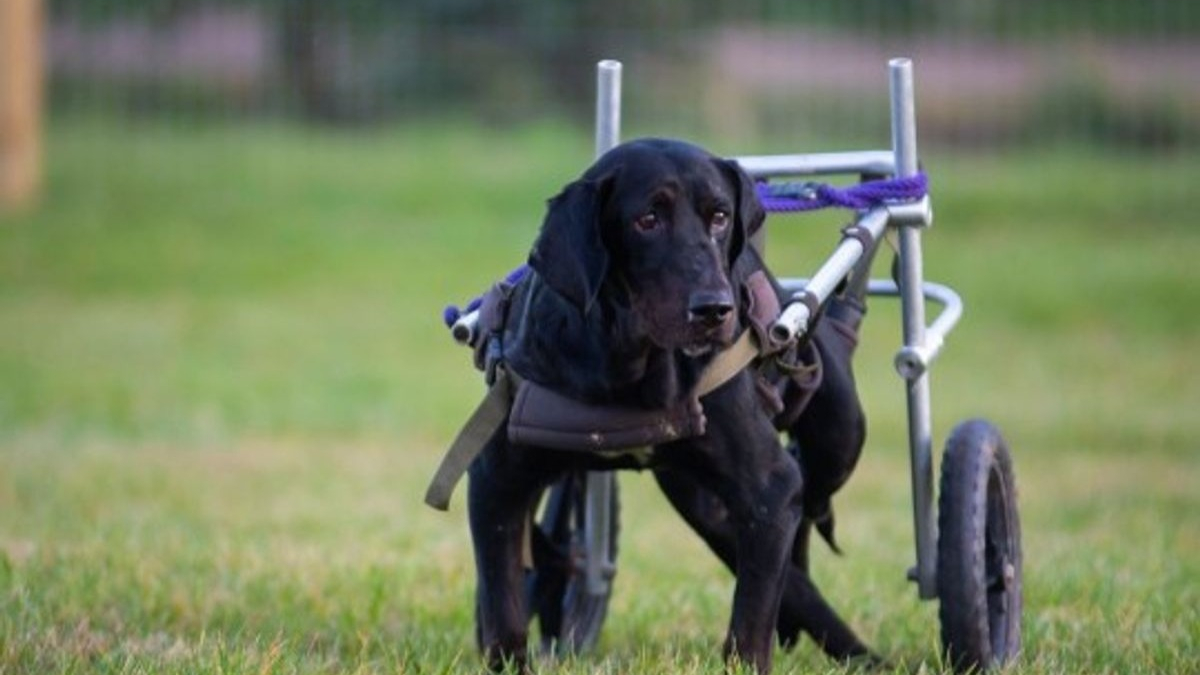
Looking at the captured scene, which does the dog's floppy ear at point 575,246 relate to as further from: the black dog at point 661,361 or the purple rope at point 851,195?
the purple rope at point 851,195

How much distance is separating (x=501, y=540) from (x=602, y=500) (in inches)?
40.5

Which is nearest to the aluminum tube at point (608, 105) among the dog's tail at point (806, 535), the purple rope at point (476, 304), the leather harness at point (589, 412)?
the purple rope at point (476, 304)

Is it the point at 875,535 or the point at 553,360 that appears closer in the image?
the point at 553,360

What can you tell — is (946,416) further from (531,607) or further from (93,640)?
(93,640)

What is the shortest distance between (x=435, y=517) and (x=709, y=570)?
251 centimetres

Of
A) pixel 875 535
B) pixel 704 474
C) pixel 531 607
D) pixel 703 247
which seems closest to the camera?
pixel 703 247

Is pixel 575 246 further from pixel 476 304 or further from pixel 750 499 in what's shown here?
pixel 476 304

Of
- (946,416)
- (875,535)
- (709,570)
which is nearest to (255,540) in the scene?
(709,570)

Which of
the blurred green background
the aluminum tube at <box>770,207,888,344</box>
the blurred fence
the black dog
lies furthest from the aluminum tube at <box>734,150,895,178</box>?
the blurred fence

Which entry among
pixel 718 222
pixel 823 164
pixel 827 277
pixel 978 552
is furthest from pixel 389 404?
pixel 718 222

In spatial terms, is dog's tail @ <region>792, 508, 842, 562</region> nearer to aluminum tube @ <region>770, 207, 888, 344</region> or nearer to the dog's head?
aluminum tube @ <region>770, 207, 888, 344</region>

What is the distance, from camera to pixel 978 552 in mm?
5980

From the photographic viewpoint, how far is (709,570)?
30.1 ft

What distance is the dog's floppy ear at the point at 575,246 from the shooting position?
5215 mm
